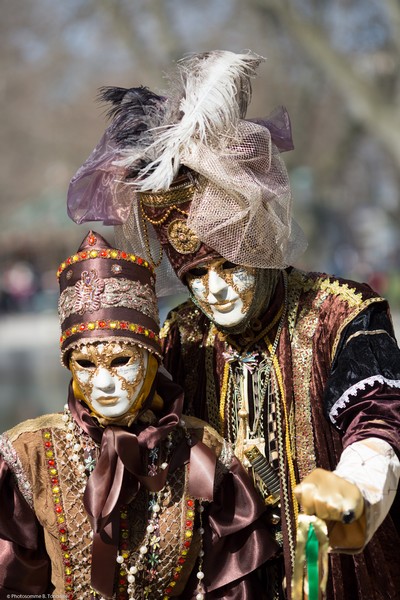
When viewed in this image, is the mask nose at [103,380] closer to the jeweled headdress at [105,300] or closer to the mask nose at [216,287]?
the jeweled headdress at [105,300]

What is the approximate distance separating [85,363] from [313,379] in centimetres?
71

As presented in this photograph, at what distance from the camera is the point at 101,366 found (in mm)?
2701

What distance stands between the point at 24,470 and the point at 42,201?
2957 centimetres

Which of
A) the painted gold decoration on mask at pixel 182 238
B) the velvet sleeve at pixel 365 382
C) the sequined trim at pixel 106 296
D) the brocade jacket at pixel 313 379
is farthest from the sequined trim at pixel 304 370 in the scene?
the sequined trim at pixel 106 296

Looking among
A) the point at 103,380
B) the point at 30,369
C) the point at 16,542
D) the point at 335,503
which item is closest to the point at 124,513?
the point at 16,542

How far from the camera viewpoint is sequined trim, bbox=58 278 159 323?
273 centimetres

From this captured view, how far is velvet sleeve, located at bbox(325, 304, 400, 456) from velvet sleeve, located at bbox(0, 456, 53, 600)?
2.97ft

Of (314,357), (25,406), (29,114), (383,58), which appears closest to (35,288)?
(29,114)

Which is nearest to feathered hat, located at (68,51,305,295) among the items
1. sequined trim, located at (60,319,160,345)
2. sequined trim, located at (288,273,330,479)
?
sequined trim, located at (288,273,330,479)

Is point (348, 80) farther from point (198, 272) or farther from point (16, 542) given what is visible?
point (16, 542)

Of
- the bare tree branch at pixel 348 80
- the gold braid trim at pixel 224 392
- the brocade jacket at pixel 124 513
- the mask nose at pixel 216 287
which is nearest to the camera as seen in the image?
the brocade jacket at pixel 124 513

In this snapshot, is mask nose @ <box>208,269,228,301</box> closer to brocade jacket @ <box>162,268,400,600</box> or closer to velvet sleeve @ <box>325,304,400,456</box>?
brocade jacket @ <box>162,268,400,600</box>

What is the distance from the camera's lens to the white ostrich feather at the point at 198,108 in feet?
9.39

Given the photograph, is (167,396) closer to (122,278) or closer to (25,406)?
(122,278)
